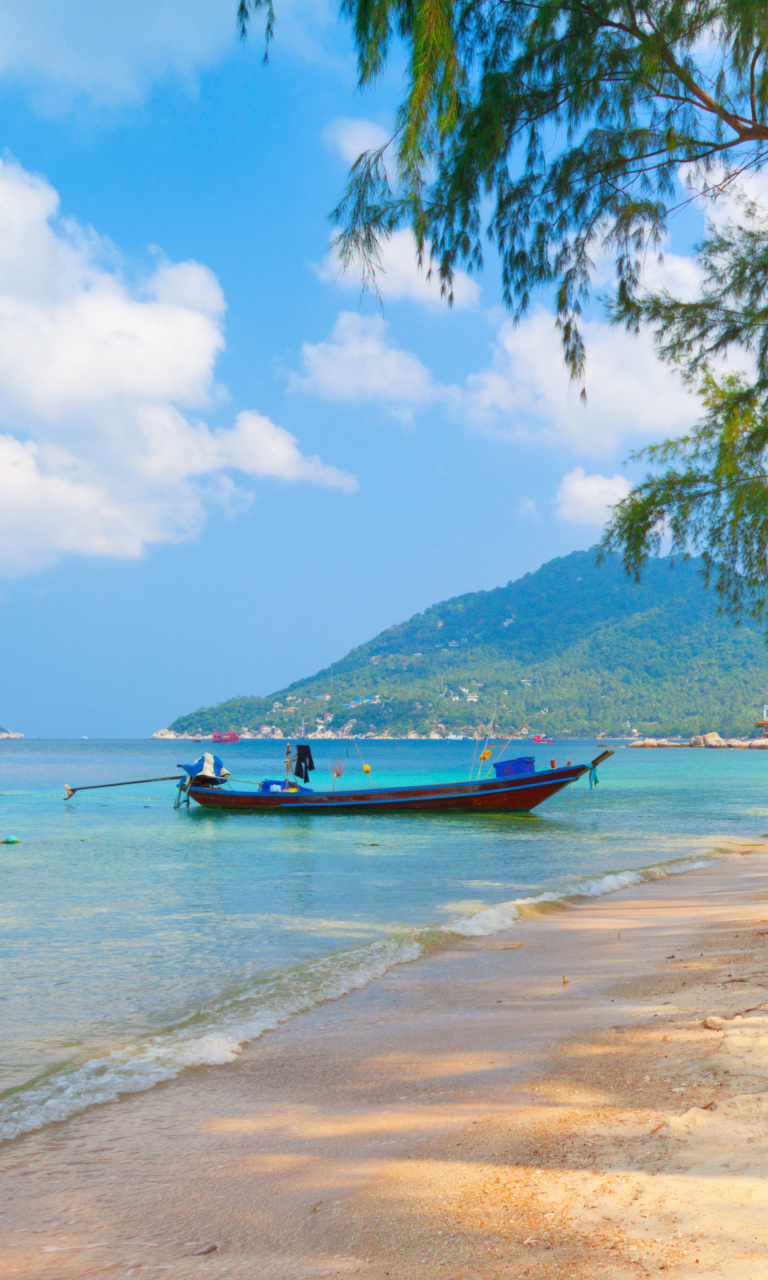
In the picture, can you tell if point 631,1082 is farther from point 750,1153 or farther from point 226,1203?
point 226,1203

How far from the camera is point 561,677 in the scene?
15125cm

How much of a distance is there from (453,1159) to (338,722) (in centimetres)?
14173

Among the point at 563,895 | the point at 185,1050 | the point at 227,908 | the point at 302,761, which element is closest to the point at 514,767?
the point at 302,761

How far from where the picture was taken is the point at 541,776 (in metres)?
26.5

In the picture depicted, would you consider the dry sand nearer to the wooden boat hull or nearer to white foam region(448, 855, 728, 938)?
white foam region(448, 855, 728, 938)


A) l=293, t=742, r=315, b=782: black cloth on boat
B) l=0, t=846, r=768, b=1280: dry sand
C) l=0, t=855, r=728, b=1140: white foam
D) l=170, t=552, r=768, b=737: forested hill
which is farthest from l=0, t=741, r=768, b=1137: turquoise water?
l=170, t=552, r=768, b=737: forested hill

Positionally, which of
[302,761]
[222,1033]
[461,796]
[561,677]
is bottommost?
[461,796]

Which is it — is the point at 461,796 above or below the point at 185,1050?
below

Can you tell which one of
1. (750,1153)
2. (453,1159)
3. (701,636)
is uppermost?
(701,636)

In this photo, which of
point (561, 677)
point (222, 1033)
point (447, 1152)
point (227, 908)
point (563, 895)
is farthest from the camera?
point (561, 677)

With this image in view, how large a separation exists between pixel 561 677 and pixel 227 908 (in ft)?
471

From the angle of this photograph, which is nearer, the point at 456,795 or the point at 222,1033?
the point at 222,1033

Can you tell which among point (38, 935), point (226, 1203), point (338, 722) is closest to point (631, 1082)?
point (226, 1203)

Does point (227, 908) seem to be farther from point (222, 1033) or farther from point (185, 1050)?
point (185, 1050)
